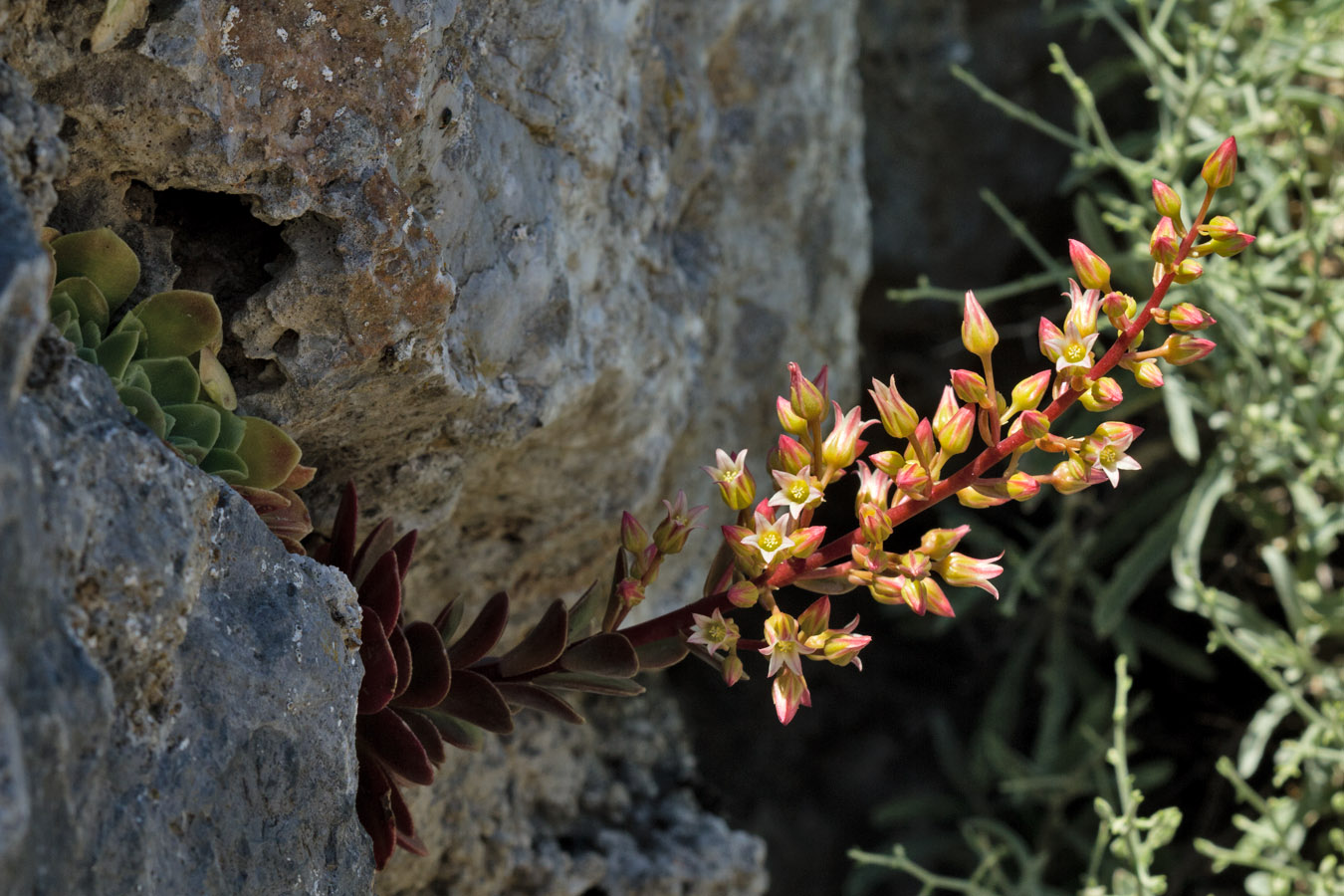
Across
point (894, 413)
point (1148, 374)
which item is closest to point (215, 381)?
point (894, 413)

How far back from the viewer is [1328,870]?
175 centimetres

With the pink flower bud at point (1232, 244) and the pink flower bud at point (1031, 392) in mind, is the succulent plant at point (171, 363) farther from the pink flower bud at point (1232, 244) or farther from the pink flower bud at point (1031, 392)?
the pink flower bud at point (1232, 244)

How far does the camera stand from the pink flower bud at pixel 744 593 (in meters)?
1.09

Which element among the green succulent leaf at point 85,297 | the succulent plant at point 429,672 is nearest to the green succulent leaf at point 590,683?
the succulent plant at point 429,672

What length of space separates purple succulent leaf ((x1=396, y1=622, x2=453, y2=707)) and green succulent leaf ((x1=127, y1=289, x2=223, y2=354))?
36 centimetres

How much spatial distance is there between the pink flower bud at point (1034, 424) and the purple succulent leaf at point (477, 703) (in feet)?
2.02

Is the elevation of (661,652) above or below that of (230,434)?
below

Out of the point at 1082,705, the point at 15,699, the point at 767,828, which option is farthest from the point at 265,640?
the point at 1082,705

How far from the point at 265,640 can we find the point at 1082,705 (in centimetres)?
197

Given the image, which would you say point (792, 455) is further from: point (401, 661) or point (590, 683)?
point (401, 661)

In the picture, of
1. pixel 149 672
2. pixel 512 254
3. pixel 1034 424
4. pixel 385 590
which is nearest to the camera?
pixel 149 672

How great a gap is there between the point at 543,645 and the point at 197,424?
1.38 ft

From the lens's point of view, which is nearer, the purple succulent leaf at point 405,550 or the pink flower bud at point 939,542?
the pink flower bud at point 939,542

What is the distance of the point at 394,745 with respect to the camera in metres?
1.22
